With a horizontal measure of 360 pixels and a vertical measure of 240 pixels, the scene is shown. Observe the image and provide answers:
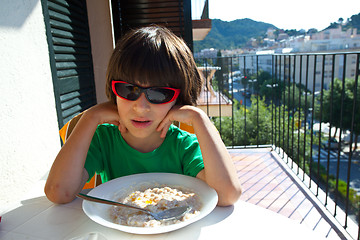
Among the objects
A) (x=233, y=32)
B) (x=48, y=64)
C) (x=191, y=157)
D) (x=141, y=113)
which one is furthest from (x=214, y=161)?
(x=233, y=32)

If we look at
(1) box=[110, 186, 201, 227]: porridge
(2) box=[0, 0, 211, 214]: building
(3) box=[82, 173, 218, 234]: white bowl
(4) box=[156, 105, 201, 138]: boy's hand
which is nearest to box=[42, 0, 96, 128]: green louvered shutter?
(2) box=[0, 0, 211, 214]: building

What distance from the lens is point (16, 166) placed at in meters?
1.64

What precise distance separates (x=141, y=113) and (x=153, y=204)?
371 mm

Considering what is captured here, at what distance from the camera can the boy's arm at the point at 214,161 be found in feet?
2.56

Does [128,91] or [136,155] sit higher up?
[128,91]

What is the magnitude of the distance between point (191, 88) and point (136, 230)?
692mm

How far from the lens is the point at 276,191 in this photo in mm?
2654

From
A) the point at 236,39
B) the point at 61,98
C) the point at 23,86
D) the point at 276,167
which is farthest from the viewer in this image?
the point at 236,39

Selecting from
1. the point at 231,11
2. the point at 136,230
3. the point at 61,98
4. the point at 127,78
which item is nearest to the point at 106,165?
the point at 127,78

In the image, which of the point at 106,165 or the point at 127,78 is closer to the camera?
the point at 127,78

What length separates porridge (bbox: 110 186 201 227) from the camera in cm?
63

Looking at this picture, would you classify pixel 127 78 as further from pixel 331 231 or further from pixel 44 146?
pixel 331 231

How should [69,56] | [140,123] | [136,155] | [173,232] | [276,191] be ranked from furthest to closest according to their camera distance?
[276,191], [69,56], [136,155], [140,123], [173,232]

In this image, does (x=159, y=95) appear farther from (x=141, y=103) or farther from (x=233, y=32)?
(x=233, y=32)
